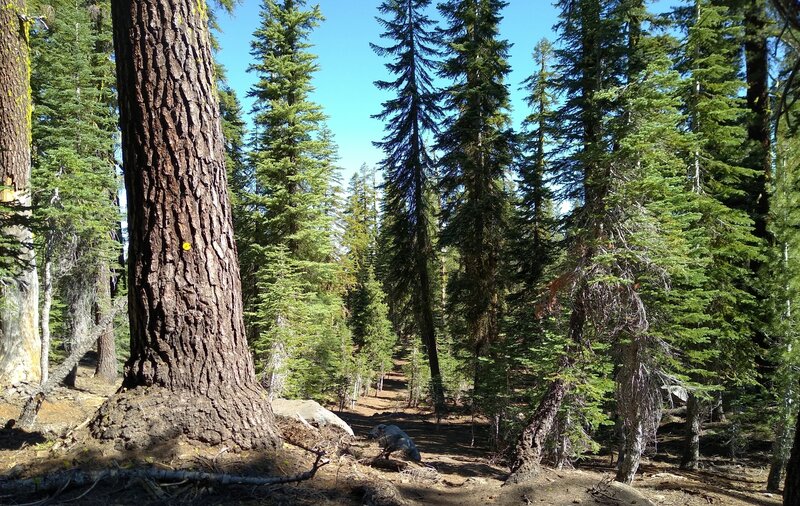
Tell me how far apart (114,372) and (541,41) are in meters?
23.9

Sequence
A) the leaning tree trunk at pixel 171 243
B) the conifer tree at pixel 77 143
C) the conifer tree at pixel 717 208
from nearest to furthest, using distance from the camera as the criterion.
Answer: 1. the leaning tree trunk at pixel 171 243
2. the conifer tree at pixel 77 143
3. the conifer tree at pixel 717 208

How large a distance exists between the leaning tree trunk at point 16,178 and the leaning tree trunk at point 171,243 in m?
4.32

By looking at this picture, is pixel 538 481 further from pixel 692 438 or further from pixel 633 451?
pixel 692 438

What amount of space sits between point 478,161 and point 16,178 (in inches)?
512

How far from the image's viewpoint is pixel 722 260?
1122 centimetres

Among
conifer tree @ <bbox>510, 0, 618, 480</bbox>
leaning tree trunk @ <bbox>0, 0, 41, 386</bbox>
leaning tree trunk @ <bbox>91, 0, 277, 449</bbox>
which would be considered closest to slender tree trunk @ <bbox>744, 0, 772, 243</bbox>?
conifer tree @ <bbox>510, 0, 618, 480</bbox>

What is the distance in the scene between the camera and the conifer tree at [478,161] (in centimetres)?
1537

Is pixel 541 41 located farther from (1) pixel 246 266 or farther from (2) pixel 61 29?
(2) pixel 61 29

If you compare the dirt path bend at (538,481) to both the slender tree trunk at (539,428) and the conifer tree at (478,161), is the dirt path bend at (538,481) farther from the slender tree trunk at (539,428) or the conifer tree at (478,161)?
the conifer tree at (478,161)

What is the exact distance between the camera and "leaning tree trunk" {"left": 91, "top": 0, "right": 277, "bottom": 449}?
298 cm

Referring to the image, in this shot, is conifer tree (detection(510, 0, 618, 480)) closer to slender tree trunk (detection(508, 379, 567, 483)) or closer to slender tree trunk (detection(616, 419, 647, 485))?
slender tree trunk (detection(508, 379, 567, 483))

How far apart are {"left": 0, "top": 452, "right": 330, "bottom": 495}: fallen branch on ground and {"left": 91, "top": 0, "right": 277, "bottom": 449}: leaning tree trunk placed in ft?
1.25

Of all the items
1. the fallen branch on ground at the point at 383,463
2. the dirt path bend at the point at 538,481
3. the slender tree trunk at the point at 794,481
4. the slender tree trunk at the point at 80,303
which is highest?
the slender tree trunk at the point at 80,303

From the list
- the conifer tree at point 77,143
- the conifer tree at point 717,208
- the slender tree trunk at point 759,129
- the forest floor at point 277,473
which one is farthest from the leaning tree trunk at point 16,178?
the slender tree trunk at point 759,129
